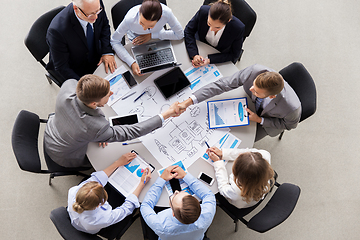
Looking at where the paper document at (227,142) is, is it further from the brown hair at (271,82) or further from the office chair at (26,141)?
the office chair at (26,141)

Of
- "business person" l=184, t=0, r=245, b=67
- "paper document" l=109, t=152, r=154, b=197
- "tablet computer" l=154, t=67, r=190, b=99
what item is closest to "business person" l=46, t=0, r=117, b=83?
"tablet computer" l=154, t=67, r=190, b=99

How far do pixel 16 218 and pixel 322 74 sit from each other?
4282 mm

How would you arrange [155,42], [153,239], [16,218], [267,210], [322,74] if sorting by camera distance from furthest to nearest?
[322,74], [16,218], [155,42], [153,239], [267,210]

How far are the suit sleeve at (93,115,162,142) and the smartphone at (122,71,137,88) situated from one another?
1.44ft

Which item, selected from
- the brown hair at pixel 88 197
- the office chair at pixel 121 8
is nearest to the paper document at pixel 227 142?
the brown hair at pixel 88 197

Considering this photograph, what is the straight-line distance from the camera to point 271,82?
200cm

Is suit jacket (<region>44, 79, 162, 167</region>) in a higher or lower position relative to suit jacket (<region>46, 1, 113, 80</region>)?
lower

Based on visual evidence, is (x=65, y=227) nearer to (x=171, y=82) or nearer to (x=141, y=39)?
(x=171, y=82)

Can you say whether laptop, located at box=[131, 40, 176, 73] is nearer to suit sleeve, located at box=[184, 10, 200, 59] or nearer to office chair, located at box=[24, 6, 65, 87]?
suit sleeve, located at box=[184, 10, 200, 59]

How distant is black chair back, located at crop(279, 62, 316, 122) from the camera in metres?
2.36

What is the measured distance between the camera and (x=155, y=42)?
257 centimetres

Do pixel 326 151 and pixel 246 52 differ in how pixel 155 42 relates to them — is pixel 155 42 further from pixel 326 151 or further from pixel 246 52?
pixel 326 151

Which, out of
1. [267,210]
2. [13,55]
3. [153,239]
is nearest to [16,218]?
[153,239]

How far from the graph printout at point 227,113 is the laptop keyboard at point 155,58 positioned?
596 millimetres
